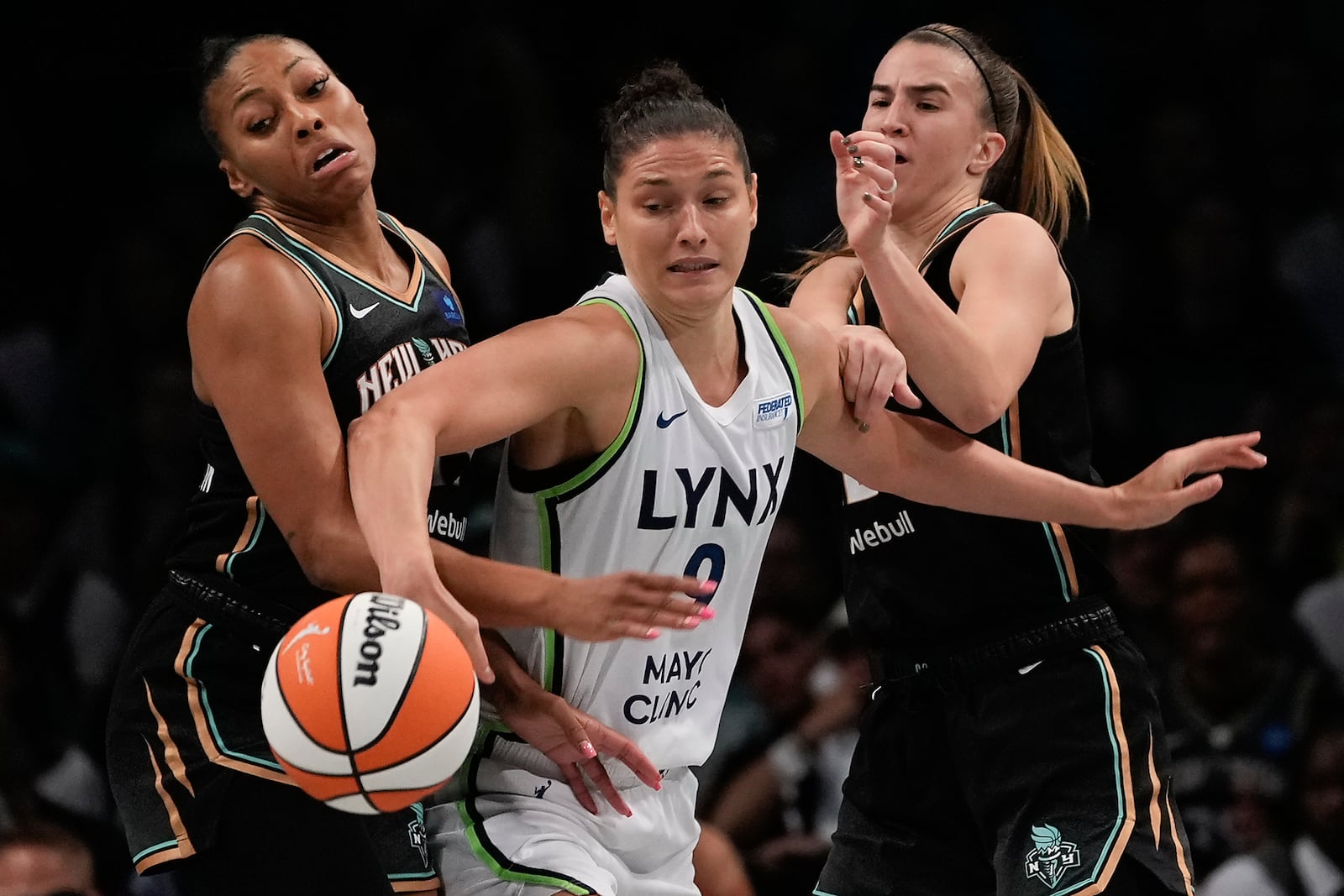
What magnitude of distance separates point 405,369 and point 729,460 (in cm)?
64

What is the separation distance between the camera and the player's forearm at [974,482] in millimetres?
3666

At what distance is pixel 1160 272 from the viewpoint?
6.92 m

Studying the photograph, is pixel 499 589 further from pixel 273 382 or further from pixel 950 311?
pixel 950 311

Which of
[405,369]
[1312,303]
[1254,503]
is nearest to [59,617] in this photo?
[405,369]

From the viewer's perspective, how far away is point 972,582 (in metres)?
3.83

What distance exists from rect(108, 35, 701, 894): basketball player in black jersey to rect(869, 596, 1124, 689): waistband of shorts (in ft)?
2.98

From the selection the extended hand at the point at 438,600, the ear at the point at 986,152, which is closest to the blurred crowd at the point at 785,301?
the ear at the point at 986,152

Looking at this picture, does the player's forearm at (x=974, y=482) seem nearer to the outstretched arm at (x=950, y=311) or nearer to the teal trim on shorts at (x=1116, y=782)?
the outstretched arm at (x=950, y=311)

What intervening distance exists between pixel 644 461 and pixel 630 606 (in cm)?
48

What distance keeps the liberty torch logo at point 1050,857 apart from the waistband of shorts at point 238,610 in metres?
1.52

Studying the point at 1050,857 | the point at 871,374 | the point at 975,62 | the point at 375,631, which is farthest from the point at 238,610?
the point at 975,62

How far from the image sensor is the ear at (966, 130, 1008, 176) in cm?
409

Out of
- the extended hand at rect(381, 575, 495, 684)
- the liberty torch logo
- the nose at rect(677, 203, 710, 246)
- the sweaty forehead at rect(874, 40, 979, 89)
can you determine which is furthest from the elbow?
the sweaty forehead at rect(874, 40, 979, 89)

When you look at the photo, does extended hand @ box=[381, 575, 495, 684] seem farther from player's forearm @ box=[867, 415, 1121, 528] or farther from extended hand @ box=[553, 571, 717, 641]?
player's forearm @ box=[867, 415, 1121, 528]
